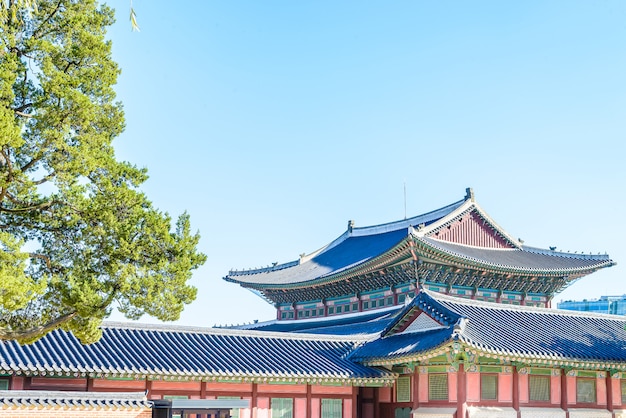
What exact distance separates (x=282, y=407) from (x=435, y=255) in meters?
11.0

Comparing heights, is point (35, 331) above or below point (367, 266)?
below

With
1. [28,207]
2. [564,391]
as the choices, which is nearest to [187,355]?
[28,207]

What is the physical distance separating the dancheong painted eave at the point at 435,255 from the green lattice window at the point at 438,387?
26.6 ft

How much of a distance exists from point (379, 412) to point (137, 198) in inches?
535

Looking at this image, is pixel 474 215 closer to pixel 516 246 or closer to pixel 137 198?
pixel 516 246

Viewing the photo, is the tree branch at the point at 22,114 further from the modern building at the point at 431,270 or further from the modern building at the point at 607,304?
the modern building at the point at 607,304

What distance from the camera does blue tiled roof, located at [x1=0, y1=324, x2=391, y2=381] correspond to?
70.4ft

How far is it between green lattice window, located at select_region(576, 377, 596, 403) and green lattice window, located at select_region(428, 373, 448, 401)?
17.0 feet

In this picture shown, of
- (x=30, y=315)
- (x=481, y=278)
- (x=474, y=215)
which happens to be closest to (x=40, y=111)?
(x=30, y=315)

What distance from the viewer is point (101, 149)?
1711cm

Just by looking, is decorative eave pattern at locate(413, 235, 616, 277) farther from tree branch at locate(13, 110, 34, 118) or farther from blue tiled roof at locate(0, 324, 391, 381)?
tree branch at locate(13, 110, 34, 118)

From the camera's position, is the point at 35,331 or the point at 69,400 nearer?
the point at 35,331

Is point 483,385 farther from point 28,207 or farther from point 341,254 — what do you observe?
point 341,254

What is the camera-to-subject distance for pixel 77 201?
16.6 m
